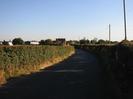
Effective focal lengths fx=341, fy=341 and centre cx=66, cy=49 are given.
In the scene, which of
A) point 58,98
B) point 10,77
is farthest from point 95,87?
point 10,77

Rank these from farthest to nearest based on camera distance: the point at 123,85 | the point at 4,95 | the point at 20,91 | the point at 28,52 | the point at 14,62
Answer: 1. the point at 28,52
2. the point at 14,62
3. the point at 20,91
4. the point at 4,95
5. the point at 123,85

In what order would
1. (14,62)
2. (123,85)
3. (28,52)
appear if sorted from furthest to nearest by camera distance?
(28,52)
(14,62)
(123,85)

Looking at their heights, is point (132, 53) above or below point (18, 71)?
above

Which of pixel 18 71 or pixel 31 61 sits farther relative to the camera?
pixel 31 61

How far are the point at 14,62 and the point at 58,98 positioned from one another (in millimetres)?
11081

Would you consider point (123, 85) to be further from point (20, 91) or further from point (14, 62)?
point (14, 62)

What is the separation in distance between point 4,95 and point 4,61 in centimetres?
762

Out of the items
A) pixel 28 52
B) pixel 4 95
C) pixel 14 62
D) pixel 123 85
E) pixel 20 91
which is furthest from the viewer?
pixel 28 52

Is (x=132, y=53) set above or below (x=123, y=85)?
above

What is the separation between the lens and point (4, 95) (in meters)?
14.3

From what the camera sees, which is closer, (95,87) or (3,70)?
(95,87)

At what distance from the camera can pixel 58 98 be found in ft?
43.7

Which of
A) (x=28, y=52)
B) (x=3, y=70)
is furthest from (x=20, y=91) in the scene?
(x=28, y=52)

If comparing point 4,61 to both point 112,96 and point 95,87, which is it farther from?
point 112,96
